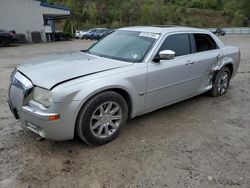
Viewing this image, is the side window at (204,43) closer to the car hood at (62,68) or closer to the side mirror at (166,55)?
the side mirror at (166,55)

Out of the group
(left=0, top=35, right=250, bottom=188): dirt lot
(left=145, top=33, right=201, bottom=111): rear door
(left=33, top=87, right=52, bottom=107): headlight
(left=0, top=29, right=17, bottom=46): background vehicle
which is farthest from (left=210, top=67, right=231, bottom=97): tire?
(left=0, top=29, right=17, bottom=46): background vehicle

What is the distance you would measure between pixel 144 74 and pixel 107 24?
209 feet

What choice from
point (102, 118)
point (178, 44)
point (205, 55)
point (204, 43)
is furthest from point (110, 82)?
point (204, 43)

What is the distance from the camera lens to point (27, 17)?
22.6 meters

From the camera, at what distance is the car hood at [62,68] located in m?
2.97

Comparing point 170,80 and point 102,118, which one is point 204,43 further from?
point 102,118

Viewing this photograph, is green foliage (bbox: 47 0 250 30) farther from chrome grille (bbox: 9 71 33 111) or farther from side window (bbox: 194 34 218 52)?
chrome grille (bbox: 9 71 33 111)

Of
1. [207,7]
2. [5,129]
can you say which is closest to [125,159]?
[5,129]

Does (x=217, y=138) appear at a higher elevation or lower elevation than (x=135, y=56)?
lower

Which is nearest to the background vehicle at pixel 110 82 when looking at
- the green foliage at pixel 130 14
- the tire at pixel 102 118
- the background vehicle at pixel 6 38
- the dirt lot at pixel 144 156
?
the tire at pixel 102 118

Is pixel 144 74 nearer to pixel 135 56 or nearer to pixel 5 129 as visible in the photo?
pixel 135 56

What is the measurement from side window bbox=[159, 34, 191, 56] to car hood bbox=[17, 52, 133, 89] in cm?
93

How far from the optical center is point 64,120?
9.43 ft

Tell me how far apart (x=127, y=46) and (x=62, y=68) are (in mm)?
1230
